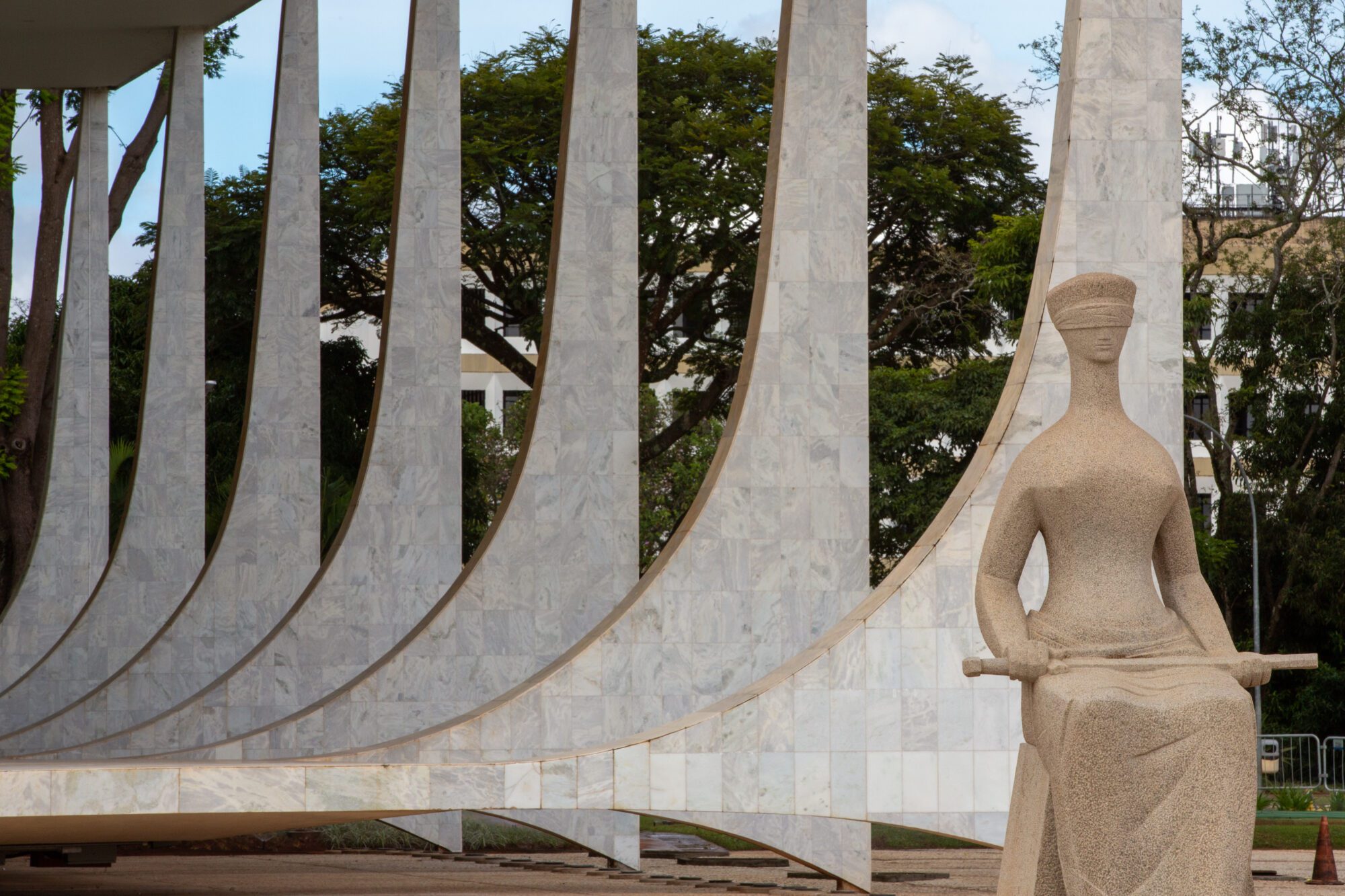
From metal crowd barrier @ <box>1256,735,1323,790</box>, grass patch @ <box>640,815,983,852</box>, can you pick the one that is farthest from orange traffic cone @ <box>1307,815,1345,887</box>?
metal crowd barrier @ <box>1256,735,1323,790</box>

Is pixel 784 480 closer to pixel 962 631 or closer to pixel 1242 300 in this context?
pixel 962 631

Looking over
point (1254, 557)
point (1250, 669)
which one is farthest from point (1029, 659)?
point (1254, 557)

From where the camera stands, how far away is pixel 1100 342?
7.45 metres

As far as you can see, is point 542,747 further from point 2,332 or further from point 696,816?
point 2,332

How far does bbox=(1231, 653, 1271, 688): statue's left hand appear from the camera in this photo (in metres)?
7.19

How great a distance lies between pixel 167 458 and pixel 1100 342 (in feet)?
55.0

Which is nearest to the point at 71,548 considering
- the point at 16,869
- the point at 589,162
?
the point at 16,869

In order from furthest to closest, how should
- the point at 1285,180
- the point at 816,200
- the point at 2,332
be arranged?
the point at 1285,180, the point at 2,332, the point at 816,200

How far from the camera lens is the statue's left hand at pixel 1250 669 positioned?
7.19 meters

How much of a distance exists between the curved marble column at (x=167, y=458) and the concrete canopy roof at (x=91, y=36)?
3.64ft

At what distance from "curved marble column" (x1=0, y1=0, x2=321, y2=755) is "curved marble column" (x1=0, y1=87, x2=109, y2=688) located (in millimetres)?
4649

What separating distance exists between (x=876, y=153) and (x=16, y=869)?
19941 millimetres

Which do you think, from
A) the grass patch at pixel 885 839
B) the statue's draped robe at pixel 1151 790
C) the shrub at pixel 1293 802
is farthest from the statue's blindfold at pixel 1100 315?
the shrub at pixel 1293 802

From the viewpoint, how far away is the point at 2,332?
90.3 ft
